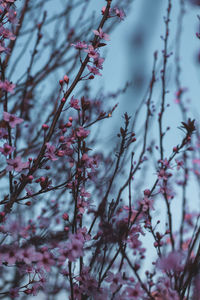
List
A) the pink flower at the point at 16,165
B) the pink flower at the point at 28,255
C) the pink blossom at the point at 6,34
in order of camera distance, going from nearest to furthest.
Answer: the pink flower at the point at 28,255 → the pink flower at the point at 16,165 → the pink blossom at the point at 6,34

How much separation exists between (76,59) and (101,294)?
10.5 ft

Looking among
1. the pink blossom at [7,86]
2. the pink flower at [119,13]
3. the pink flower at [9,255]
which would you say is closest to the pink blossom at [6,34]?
the pink blossom at [7,86]

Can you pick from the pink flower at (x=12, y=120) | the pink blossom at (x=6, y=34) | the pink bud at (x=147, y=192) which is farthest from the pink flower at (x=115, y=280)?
the pink blossom at (x=6, y=34)

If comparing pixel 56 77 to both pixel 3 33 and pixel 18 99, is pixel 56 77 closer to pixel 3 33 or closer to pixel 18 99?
pixel 18 99

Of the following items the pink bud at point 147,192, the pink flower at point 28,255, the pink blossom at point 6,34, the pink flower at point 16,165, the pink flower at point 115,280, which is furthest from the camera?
the pink bud at point 147,192

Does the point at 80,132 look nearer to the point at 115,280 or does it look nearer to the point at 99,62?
the point at 99,62

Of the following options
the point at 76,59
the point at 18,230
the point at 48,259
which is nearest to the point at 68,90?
the point at 18,230

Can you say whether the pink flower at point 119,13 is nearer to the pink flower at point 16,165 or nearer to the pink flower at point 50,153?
the pink flower at point 50,153

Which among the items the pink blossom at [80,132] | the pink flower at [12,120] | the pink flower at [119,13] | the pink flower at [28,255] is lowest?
the pink flower at [28,255]

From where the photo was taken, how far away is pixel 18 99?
13.6 feet

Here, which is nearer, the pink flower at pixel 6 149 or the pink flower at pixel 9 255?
the pink flower at pixel 9 255

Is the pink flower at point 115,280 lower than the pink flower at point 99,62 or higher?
lower

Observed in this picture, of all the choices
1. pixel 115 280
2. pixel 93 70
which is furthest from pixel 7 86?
pixel 115 280

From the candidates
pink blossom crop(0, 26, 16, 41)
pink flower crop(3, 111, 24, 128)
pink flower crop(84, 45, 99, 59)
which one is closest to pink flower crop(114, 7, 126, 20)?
pink flower crop(84, 45, 99, 59)
